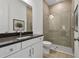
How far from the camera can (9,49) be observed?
1271mm

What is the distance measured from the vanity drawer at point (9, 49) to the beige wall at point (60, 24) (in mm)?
3139

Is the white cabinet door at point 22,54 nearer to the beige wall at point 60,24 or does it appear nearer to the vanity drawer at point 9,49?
the vanity drawer at point 9,49

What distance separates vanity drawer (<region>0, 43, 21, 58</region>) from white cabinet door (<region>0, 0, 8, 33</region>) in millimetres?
743

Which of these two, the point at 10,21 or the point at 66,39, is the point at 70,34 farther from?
the point at 10,21

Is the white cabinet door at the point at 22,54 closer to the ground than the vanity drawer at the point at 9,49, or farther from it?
closer to the ground

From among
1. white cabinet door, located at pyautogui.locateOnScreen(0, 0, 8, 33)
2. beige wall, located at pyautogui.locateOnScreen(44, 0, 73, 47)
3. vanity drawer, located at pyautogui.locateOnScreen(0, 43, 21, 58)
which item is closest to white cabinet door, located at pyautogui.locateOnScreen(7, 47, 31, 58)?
vanity drawer, located at pyautogui.locateOnScreen(0, 43, 21, 58)

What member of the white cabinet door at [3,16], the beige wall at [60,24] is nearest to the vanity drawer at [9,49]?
the white cabinet door at [3,16]

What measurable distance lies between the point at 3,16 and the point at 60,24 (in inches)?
124

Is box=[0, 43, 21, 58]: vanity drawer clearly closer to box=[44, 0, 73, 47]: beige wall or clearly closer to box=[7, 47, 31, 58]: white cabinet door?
box=[7, 47, 31, 58]: white cabinet door

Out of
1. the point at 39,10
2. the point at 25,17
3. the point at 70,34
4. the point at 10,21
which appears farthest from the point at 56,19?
the point at 10,21

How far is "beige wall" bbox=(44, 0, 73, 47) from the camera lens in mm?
4352

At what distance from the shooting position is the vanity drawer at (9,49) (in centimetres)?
116

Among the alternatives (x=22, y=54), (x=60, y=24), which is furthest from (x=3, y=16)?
(x=60, y=24)

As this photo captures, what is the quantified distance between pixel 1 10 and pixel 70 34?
3236mm
